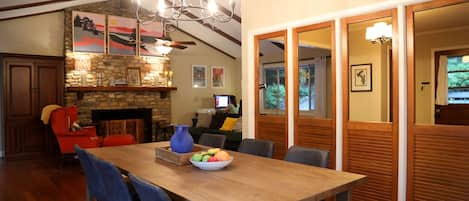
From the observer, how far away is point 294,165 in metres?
2.47

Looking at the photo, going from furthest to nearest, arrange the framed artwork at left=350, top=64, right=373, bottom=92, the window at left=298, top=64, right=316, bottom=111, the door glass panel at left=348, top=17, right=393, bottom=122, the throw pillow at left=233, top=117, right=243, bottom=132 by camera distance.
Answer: the throw pillow at left=233, top=117, right=243, bottom=132 → the window at left=298, top=64, right=316, bottom=111 → the framed artwork at left=350, top=64, right=373, bottom=92 → the door glass panel at left=348, top=17, right=393, bottom=122

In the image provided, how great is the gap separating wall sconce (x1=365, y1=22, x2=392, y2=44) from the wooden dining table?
1668 millimetres

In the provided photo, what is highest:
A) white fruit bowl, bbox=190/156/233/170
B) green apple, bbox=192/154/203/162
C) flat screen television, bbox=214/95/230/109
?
flat screen television, bbox=214/95/230/109

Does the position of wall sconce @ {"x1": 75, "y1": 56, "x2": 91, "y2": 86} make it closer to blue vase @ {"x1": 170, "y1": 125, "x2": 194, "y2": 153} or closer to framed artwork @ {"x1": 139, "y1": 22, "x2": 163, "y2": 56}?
framed artwork @ {"x1": 139, "y1": 22, "x2": 163, "y2": 56}

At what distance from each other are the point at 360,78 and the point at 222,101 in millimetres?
6179

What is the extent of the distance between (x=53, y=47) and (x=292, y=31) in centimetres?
580

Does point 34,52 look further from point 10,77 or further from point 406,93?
point 406,93

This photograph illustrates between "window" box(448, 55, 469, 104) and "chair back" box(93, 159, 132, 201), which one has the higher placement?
"window" box(448, 55, 469, 104)

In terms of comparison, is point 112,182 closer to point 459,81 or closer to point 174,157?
point 174,157

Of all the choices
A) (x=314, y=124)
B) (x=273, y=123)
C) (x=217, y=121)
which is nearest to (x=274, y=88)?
(x=273, y=123)

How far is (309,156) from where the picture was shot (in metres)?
2.68

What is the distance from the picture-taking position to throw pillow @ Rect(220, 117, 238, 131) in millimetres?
7234

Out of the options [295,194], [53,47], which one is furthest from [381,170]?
[53,47]

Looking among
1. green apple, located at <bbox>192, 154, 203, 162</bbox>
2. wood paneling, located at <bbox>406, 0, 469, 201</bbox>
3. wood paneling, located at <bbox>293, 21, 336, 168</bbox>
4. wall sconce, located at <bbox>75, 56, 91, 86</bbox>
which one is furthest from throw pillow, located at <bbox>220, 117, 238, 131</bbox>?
green apple, located at <bbox>192, 154, 203, 162</bbox>
